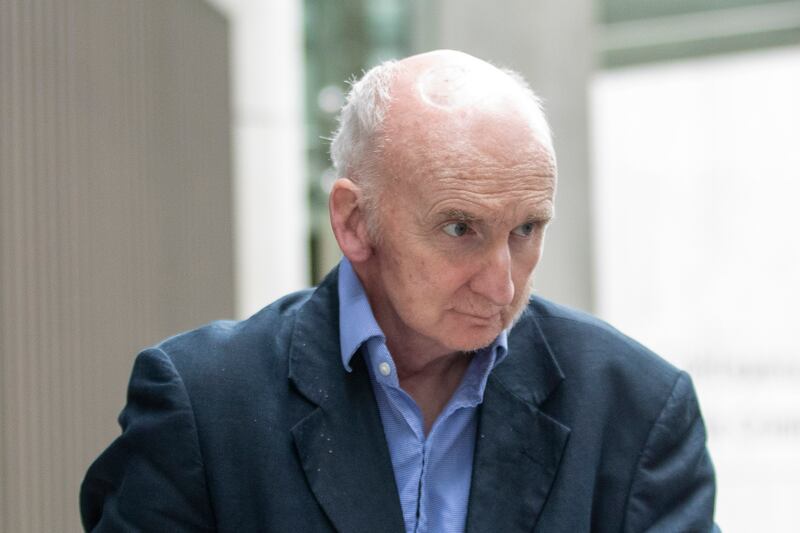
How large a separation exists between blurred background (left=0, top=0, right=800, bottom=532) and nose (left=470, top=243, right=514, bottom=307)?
1705 millimetres

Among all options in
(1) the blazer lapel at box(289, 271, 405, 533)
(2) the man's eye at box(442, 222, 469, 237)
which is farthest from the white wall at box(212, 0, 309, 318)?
(2) the man's eye at box(442, 222, 469, 237)

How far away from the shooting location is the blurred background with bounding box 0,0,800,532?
313 cm

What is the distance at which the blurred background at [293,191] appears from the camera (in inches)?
123

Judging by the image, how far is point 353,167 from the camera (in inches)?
74.5

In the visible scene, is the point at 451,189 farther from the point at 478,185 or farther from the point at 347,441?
the point at 347,441

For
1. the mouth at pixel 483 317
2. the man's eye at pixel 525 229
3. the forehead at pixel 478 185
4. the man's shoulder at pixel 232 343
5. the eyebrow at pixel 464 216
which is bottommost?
the man's shoulder at pixel 232 343

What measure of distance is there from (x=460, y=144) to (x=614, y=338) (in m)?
0.56

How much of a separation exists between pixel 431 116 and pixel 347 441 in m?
0.58

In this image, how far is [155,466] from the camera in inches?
70.1

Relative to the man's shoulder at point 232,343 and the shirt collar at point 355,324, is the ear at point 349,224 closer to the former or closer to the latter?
the shirt collar at point 355,324

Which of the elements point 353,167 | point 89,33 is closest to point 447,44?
point 89,33

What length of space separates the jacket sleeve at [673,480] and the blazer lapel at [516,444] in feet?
0.52

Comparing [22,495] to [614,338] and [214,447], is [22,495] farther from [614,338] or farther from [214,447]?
[614,338]

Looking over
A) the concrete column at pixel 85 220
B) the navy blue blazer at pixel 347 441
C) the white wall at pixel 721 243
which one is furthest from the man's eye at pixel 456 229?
the white wall at pixel 721 243
